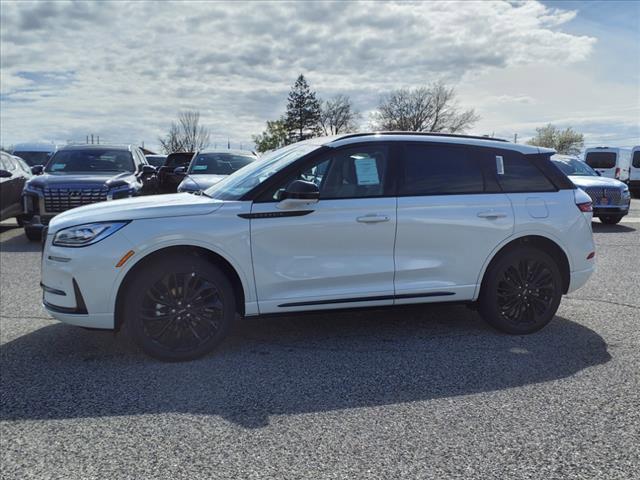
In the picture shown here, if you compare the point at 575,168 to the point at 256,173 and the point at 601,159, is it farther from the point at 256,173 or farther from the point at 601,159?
the point at 256,173

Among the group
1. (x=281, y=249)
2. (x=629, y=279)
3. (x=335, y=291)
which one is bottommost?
(x=629, y=279)

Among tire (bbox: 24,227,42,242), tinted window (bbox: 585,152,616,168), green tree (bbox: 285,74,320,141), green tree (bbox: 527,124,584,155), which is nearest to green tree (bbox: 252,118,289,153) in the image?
green tree (bbox: 285,74,320,141)

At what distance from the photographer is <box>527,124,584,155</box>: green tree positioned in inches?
2758

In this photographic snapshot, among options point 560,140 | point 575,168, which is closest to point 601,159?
point 575,168

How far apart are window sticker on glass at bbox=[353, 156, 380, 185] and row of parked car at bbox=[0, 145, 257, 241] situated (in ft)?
15.4

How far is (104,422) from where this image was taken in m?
3.38

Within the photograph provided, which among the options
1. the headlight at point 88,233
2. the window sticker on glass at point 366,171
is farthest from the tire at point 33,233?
the window sticker on glass at point 366,171

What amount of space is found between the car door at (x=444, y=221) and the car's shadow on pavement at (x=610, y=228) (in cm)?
911

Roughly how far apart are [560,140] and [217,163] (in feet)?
227

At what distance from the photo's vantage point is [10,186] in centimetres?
1141

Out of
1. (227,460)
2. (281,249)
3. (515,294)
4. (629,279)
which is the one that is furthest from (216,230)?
(629,279)

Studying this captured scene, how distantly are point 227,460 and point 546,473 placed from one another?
1593mm

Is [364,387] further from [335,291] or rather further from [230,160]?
[230,160]

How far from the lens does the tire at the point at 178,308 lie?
418cm
